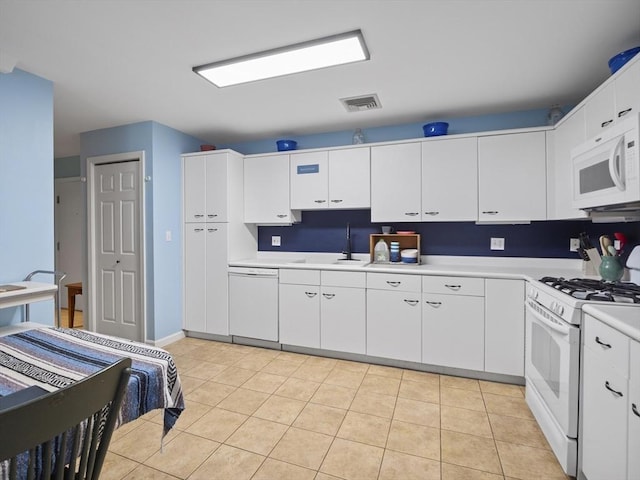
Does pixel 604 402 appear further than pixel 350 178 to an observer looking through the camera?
No

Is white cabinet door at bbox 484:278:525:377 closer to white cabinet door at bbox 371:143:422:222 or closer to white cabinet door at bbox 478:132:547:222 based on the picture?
white cabinet door at bbox 478:132:547:222

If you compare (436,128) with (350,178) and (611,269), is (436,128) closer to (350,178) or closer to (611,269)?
(350,178)

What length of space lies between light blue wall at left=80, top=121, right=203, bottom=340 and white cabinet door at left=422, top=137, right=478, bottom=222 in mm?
2826

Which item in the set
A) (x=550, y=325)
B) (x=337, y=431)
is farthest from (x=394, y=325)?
(x=550, y=325)

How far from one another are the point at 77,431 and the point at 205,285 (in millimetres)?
2987

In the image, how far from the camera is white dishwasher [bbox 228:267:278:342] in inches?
134

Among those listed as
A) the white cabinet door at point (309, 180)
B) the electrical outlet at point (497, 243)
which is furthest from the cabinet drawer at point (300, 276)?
the electrical outlet at point (497, 243)

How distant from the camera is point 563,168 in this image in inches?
99.8

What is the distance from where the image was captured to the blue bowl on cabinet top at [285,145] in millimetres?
3707

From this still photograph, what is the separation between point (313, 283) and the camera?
3.24 meters

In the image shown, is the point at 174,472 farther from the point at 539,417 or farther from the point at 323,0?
the point at 323,0

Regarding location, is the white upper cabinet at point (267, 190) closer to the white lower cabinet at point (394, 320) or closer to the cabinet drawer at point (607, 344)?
the white lower cabinet at point (394, 320)

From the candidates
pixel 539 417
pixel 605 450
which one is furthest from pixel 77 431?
pixel 539 417

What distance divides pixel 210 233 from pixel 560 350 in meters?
3.33
